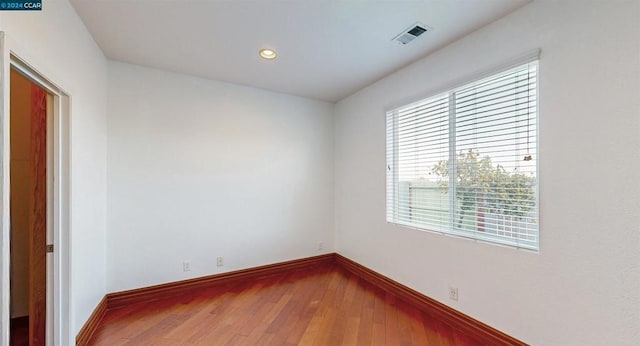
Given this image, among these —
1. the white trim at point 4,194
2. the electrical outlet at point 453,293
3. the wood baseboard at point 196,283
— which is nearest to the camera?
the white trim at point 4,194

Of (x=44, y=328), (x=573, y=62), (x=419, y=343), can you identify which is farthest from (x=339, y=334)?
(x=573, y=62)

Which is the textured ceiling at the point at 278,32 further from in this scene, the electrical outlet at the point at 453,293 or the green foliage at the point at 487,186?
the electrical outlet at the point at 453,293

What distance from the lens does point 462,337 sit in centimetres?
215

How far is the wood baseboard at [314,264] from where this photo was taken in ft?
6.76

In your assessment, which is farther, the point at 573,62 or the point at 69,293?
the point at 69,293

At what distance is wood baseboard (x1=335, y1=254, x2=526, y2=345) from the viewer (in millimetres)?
1994

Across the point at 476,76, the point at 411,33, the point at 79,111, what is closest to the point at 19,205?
the point at 79,111

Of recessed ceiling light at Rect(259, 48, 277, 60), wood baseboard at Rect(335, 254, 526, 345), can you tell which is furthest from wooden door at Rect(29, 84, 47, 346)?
wood baseboard at Rect(335, 254, 526, 345)

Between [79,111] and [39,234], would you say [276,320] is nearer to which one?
[39,234]

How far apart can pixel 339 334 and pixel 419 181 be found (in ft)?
5.65

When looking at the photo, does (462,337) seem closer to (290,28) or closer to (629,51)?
(629,51)

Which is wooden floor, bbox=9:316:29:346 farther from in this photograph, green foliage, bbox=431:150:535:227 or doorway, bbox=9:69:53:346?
green foliage, bbox=431:150:535:227

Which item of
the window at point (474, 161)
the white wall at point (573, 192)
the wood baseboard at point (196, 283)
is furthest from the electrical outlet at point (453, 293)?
the wood baseboard at point (196, 283)

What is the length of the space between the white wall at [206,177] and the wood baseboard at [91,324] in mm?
201
